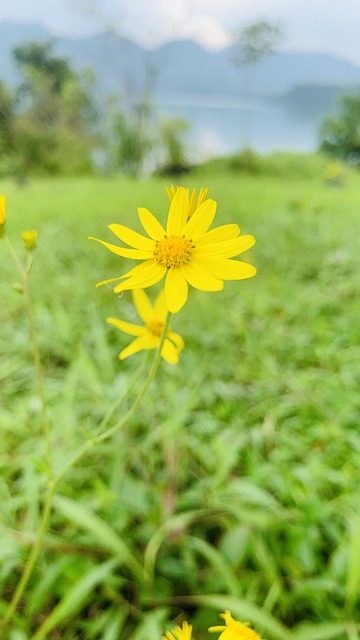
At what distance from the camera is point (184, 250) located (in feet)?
0.59

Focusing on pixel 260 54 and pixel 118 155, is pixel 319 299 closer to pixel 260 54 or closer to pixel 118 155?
pixel 118 155

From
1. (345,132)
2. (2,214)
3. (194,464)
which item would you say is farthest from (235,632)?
(345,132)

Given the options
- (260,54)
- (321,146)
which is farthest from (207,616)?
(321,146)

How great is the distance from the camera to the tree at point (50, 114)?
7.46 ft

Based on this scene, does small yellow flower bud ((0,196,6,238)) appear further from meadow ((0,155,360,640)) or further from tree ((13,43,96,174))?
tree ((13,43,96,174))

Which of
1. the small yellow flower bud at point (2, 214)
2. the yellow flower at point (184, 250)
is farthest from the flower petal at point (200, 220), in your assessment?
the small yellow flower bud at point (2, 214)

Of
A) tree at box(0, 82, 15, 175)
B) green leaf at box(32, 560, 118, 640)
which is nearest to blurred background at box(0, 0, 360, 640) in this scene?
green leaf at box(32, 560, 118, 640)

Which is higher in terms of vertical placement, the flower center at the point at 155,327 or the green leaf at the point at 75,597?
the flower center at the point at 155,327

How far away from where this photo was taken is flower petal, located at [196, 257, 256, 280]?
0.16 m

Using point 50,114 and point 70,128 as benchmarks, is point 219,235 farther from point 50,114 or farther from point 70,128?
point 70,128

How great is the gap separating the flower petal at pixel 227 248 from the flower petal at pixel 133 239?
2 centimetres

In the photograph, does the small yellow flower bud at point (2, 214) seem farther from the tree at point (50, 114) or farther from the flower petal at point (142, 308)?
the tree at point (50, 114)

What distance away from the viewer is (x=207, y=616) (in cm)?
50

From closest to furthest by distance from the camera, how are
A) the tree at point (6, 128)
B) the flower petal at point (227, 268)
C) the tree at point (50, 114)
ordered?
the flower petal at point (227, 268) < the tree at point (6, 128) < the tree at point (50, 114)
